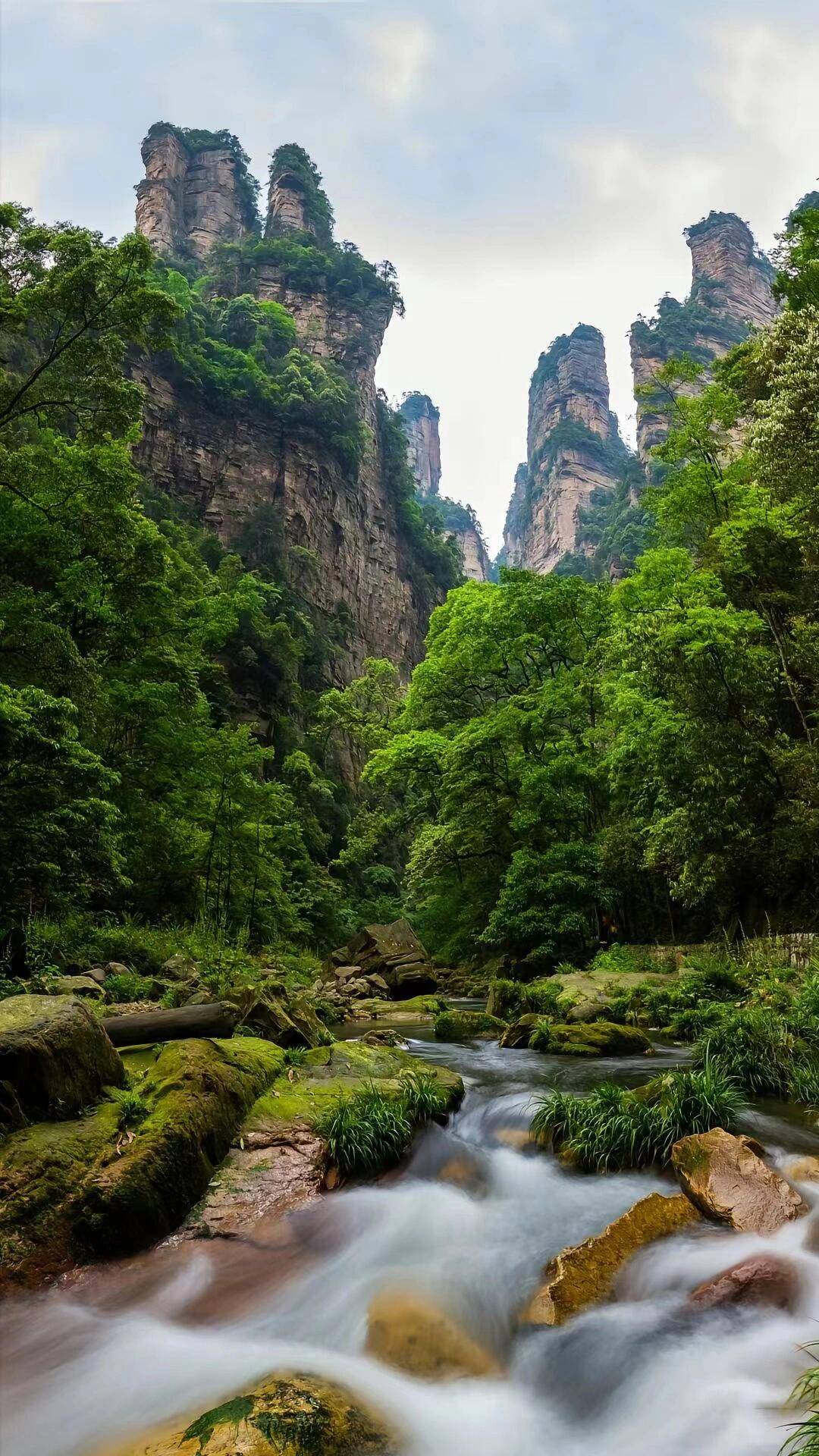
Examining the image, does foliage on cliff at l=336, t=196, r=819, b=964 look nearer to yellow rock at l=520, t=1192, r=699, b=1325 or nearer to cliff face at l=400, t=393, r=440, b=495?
yellow rock at l=520, t=1192, r=699, b=1325

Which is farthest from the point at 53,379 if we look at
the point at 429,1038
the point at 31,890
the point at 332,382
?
the point at 332,382

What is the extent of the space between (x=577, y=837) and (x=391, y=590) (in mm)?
41234

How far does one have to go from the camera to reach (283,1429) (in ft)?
10.4

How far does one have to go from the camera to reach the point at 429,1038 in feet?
43.9

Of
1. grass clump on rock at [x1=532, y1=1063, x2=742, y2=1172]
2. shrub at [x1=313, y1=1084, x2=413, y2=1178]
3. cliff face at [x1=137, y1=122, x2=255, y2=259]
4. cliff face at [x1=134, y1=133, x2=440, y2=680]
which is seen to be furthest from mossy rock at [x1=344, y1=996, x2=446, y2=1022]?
cliff face at [x1=137, y1=122, x2=255, y2=259]

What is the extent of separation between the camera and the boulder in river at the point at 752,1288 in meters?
4.24

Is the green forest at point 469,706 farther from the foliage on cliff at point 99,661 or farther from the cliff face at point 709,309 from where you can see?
the cliff face at point 709,309

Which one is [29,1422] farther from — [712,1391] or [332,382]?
[332,382]

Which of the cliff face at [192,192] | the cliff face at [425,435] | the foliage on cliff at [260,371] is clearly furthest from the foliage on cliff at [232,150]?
the cliff face at [425,435]

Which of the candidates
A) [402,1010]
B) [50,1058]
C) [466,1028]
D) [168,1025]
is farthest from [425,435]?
[50,1058]

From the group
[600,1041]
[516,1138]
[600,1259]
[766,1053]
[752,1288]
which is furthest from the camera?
[600,1041]

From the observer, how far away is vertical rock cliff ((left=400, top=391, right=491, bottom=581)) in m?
128

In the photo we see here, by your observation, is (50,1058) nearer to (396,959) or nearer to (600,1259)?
(600,1259)

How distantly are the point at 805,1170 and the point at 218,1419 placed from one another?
15.0 feet
